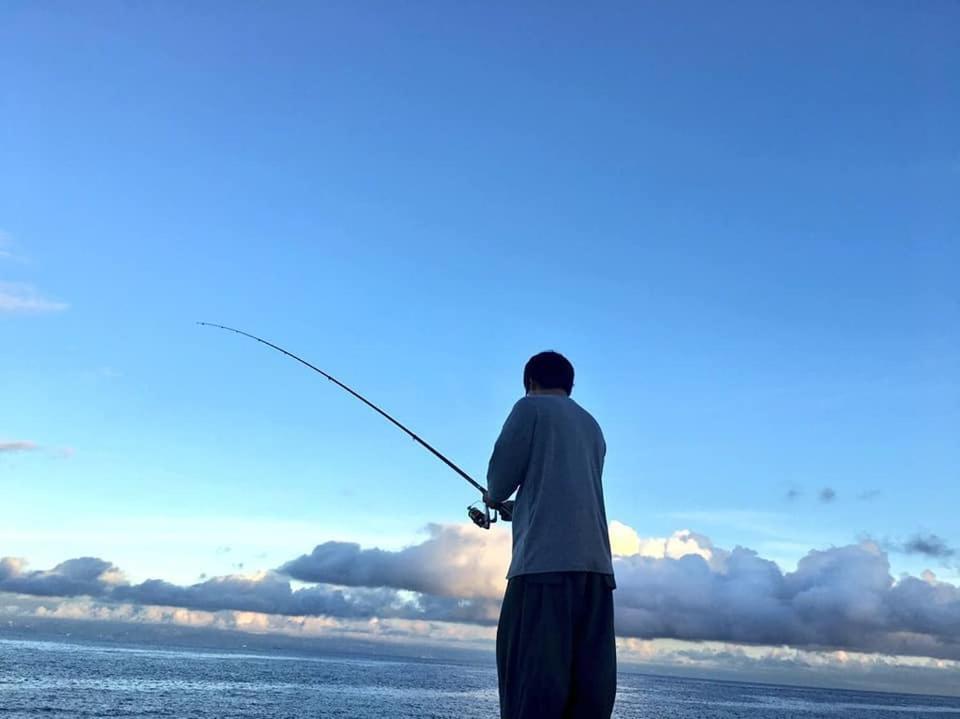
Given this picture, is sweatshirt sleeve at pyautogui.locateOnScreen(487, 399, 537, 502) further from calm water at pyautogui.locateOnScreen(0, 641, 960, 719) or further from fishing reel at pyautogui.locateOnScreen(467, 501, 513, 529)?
calm water at pyautogui.locateOnScreen(0, 641, 960, 719)

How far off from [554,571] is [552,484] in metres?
0.41

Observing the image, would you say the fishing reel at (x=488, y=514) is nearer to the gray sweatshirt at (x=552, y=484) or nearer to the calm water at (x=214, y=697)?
the gray sweatshirt at (x=552, y=484)

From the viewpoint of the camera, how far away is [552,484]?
403 cm

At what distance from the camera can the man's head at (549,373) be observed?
4.41 meters

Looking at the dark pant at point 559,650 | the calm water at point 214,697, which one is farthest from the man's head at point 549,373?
the calm water at point 214,697

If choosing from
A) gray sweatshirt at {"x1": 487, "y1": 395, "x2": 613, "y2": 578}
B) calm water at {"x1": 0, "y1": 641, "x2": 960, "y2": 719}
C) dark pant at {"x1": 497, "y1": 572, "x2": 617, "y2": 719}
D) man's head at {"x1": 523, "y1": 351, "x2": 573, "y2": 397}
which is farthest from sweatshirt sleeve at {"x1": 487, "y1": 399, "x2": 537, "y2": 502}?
calm water at {"x1": 0, "y1": 641, "x2": 960, "y2": 719}

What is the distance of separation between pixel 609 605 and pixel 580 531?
1.25ft

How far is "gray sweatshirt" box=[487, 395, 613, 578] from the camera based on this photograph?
389cm

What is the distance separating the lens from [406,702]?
4973 inches

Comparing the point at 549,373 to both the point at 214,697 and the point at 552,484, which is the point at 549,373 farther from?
the point at 214,697

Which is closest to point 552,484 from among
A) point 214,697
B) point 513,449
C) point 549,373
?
point 513,449

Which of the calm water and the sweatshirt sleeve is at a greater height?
the sweatshirt sleeve

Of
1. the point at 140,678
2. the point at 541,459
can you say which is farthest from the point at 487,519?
the point at 140,678

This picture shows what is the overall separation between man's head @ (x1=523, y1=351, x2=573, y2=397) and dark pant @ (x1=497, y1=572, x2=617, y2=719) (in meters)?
0.99
